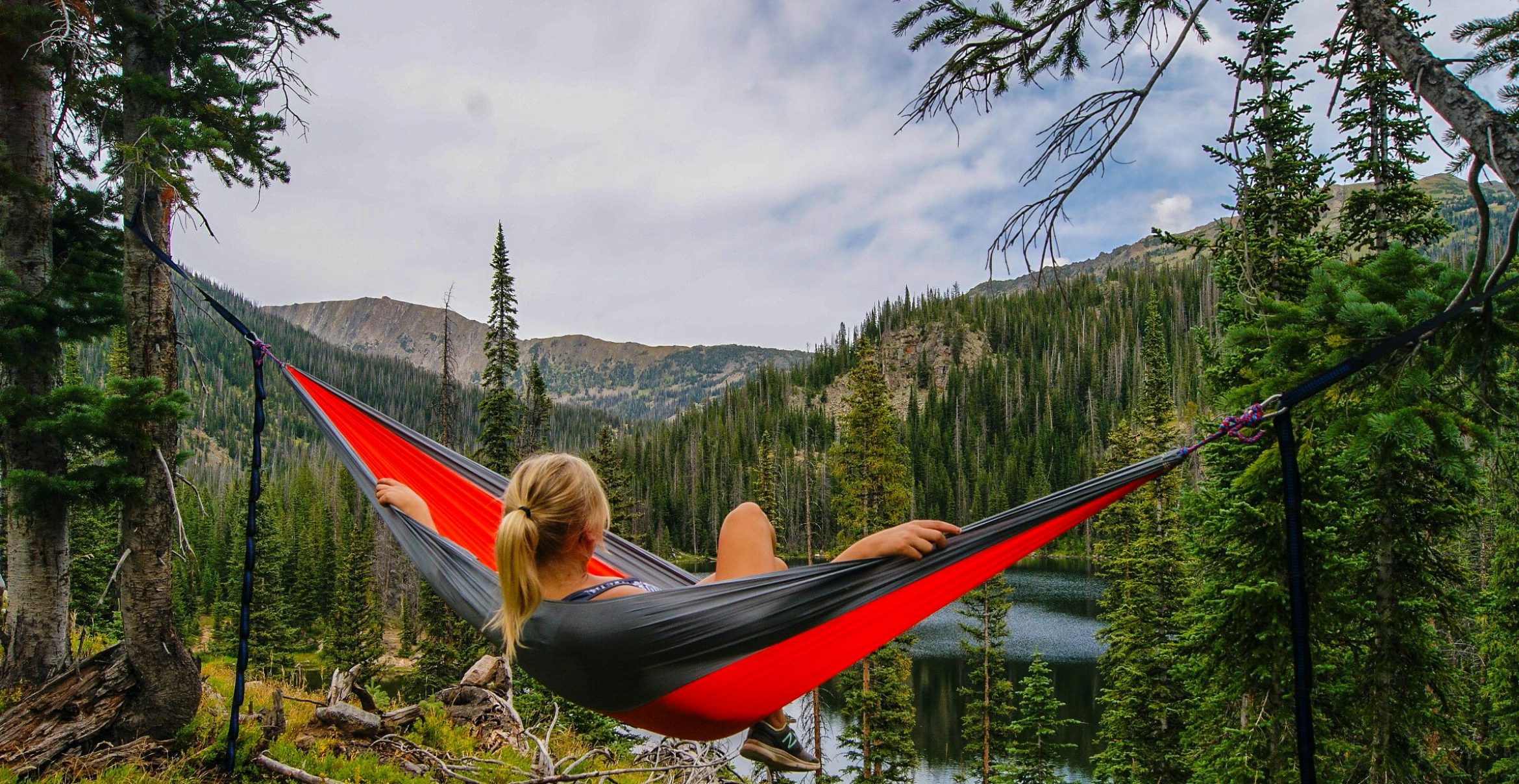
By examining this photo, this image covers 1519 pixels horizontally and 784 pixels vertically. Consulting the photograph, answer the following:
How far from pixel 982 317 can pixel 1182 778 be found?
81988 millimetres

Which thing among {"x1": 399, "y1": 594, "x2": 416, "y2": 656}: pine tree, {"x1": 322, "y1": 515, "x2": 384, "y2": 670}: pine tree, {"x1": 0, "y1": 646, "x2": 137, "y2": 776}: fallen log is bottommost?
{"x1": 399, "y1": 594, "x2": 416, "y2": 656}: pine tree

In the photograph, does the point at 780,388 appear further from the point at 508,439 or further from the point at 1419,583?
the point at 1419,583

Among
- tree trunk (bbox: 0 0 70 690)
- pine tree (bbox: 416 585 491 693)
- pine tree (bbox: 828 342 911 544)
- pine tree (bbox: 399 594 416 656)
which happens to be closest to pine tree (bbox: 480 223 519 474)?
pine tree (bbox: 416 585 491 693)

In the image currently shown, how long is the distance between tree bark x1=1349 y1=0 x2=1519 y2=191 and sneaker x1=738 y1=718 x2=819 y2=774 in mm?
2423

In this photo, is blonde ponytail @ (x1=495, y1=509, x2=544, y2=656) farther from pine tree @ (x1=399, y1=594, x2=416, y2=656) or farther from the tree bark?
pine tree @ (x1=399, y1=594, x2=416, y2=656)

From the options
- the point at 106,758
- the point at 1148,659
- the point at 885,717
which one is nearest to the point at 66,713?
the point at 106,758

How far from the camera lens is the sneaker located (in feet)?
6.79

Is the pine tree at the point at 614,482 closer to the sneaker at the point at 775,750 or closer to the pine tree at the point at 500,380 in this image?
the pine tree at the point at 500,380

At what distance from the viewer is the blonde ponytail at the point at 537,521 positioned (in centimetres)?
164

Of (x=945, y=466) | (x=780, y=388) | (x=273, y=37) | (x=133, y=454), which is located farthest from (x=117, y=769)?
(x=780, y=388)

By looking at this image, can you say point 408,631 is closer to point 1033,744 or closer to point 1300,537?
point 1033,744

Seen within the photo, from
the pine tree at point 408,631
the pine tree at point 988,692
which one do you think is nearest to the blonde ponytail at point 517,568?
the pine tree at point 988,692

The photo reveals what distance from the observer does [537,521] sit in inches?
64.9

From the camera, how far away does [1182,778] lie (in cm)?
1109
